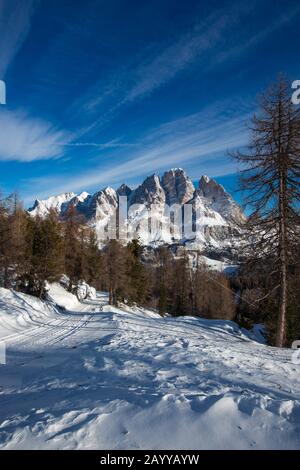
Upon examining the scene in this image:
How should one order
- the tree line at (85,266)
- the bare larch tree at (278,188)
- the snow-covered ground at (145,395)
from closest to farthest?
the snow-covered ground at (145,395)
the bare larch tree at (278,188)
the tree line at (85,266)

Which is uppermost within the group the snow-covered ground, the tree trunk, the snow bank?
the tree trunk

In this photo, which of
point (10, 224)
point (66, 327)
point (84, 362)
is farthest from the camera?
point (10, 224)

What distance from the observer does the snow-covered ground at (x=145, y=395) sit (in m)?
3.96

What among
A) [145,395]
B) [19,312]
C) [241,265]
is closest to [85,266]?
[19,312]

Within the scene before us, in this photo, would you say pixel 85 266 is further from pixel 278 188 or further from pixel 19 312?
pixel 278 188

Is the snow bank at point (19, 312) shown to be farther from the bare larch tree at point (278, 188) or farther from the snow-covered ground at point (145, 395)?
the bare larch tree at point (278, 188)

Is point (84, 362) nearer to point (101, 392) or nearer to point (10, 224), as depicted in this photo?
point (101, 392)

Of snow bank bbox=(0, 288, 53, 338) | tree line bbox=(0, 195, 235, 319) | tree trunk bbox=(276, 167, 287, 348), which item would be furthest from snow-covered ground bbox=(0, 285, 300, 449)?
tree line bbox=(0, 195, 235, 319)

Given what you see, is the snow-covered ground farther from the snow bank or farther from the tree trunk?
the snow bank

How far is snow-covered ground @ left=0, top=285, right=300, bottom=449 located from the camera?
396cm

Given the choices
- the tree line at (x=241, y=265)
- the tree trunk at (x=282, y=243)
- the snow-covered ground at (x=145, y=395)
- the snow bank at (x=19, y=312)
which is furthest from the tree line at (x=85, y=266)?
the snow-covered ground at (x=145, y=395)
